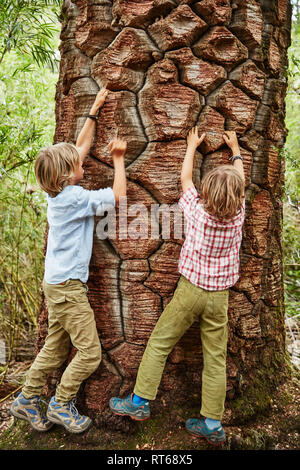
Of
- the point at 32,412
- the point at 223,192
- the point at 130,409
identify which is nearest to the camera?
the point at 223,192

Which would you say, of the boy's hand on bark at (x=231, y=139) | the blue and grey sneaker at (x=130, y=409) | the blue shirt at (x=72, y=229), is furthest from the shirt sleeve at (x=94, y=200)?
the blue and grey sneaker at (x=130, y=409)

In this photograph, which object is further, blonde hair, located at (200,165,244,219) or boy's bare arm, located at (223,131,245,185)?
boy's bare arm, located at (223,131,245,185)

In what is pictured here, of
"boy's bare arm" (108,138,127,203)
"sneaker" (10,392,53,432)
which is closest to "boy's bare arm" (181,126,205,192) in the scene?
"boy's bare arm" (108,138,127,203)

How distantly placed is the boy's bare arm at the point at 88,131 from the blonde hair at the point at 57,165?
0.06 m

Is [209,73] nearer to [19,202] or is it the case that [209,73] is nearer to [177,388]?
[177,388]

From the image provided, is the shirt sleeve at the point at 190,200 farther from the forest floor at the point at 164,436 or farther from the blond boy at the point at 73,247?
the forest floor at the point at 164,436

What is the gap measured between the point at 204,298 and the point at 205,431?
1.92 ft

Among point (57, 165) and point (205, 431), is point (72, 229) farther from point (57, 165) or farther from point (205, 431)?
point (205, 431)

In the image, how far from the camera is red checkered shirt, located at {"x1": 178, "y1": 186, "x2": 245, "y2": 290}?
1.63 meters

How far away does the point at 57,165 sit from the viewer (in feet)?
5.40

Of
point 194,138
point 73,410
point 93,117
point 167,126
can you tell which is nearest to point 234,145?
point 194,138

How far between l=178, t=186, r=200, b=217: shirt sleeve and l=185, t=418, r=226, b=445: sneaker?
942 millimetres

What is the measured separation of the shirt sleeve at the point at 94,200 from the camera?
163 centimetres

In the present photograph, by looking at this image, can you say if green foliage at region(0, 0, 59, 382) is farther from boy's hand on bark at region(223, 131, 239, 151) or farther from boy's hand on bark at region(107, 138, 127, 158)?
boy's hand on bark at region(223, 131, 239, 151)
